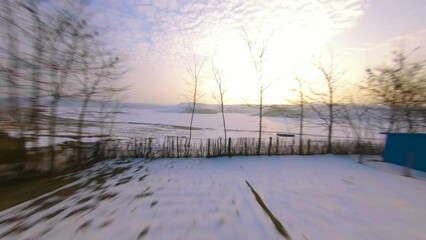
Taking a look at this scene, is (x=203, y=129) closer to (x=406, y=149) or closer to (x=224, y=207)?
(x=406, y=149)

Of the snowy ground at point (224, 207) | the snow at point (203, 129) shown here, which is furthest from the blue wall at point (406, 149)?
the snow at point (203, 129)

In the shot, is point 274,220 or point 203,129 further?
point 203,129

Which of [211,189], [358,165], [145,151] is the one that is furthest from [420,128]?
[145,151]

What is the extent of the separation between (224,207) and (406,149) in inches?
390

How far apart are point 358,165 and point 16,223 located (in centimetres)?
1236

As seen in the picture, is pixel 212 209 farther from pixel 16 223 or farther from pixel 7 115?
pixel 7 115

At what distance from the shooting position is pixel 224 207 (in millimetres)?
5566

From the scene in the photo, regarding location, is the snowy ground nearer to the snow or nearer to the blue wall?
the blue wall

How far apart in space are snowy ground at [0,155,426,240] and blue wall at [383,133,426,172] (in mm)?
1751

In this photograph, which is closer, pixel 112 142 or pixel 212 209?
pixel 212 209

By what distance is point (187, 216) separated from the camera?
500 cm

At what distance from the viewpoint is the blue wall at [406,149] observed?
9730mm

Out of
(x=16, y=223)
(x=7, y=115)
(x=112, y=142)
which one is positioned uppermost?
(x=7, y=115)

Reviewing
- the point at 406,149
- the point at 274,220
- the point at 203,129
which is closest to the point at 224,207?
the point at 274,220
